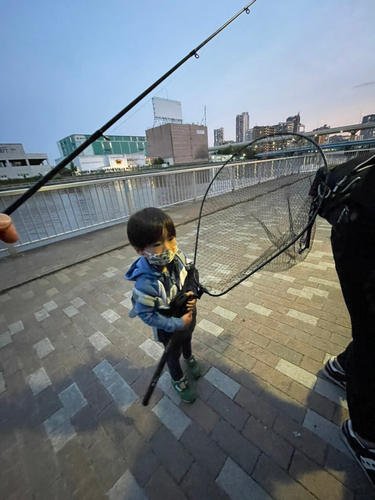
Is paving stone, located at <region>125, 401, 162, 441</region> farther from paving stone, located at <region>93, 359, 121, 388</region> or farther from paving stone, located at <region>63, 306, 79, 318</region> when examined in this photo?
paving stone, located at <region>63, 306, 79, 318</region>

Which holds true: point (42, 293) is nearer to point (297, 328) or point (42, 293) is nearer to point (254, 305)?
point (254, 305)

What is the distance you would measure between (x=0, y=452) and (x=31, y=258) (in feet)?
12.0

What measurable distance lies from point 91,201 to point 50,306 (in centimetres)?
337

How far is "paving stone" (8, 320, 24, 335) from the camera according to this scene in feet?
7.81

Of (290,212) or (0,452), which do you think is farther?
(290,212)

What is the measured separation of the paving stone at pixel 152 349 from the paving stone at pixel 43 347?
3.25ft

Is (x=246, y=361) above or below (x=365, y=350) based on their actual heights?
below

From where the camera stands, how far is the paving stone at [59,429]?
1.39 metres

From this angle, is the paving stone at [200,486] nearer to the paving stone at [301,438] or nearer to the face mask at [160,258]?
the paving stone at [301,438]

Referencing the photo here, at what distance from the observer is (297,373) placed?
1.66m

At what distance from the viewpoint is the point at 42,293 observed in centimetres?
307

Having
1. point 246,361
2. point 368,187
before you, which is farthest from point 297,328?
point 368,187

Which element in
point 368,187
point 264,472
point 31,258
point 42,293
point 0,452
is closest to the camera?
point 368,187

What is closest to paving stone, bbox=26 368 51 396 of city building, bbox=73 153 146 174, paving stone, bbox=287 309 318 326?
paving stone, bbox=287 309 318 326
